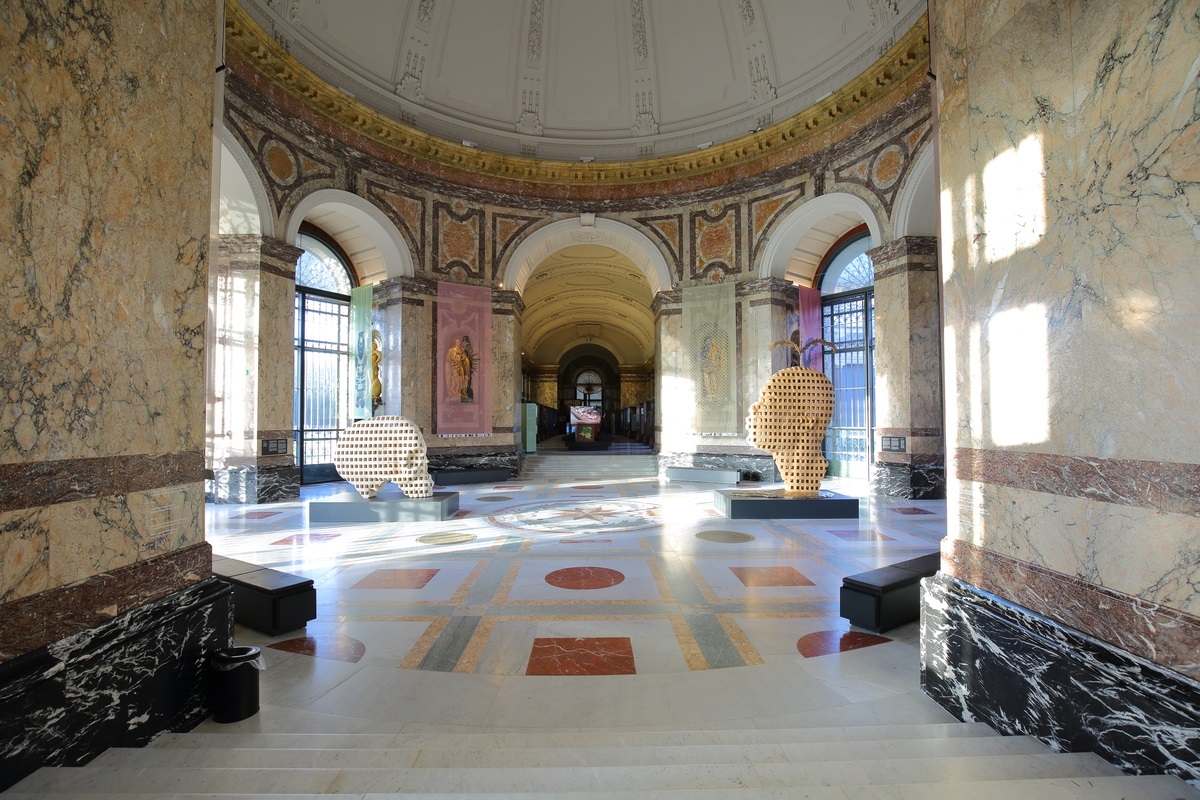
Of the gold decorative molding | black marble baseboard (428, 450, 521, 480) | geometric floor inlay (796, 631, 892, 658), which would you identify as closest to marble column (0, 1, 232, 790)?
geometric floor inlay (796, 631, 892, 658)

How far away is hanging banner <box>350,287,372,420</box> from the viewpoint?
11.9 meters

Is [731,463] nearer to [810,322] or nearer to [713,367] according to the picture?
[713,367]

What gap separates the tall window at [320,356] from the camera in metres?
12.2

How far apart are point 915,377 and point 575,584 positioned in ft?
25.3

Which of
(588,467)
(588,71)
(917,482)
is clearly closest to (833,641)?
(917,482)

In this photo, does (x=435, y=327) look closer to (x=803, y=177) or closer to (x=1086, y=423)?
(x=803, y=177)

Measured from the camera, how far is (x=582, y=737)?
2.27 m

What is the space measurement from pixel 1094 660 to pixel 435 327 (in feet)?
38.9

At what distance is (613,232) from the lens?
13602 mm

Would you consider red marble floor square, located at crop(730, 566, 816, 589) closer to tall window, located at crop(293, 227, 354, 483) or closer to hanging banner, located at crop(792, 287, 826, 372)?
hanging banner, located at crop(792, 287, 826, 372)

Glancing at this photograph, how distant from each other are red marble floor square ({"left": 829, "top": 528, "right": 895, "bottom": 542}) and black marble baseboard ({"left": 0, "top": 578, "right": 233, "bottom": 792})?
5932 mm

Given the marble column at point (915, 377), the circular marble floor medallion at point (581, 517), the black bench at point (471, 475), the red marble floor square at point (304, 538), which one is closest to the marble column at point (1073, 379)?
the circular marble floor medallion at point (581, 517)

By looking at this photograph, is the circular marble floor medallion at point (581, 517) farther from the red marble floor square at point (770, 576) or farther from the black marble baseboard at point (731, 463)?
the black marble baseboard at point (731, 463)

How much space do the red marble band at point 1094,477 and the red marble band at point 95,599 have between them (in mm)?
3679
